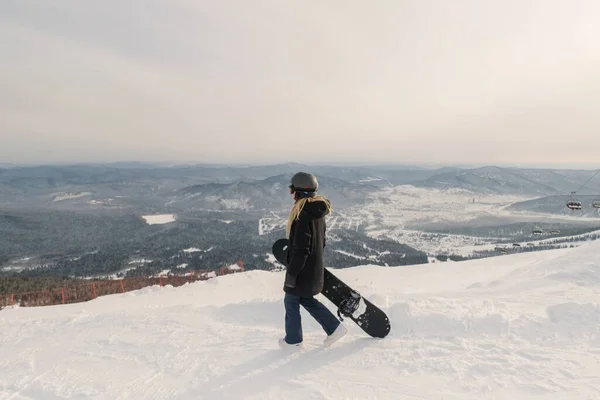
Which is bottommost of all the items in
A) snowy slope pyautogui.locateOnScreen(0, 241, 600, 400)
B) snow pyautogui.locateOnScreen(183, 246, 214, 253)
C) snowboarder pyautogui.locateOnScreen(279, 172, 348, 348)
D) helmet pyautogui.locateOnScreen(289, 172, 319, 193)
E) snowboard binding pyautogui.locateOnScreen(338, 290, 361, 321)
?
snow pyautogui.locateOnScreen(183, 246, 214, 253)

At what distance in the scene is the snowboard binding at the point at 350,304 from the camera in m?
4.47

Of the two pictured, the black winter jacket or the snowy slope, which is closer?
the snowy slope

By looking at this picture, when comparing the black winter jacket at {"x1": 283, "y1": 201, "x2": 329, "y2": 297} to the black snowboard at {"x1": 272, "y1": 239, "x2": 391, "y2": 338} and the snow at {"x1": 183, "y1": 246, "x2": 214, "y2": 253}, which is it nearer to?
the black snowboard at {"x1": 272, "y1": 239, "x2": 391, "y2": 338}

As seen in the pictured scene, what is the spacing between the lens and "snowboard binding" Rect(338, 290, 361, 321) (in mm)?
4473

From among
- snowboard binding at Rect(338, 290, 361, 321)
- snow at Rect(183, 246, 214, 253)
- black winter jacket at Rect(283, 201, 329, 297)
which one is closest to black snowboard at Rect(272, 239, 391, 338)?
snowboard binding at Rect(338, 290, 361, 321)

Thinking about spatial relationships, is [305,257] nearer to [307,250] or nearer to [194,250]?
[307,250]

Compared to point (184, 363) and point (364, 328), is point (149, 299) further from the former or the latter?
point (364, 328)

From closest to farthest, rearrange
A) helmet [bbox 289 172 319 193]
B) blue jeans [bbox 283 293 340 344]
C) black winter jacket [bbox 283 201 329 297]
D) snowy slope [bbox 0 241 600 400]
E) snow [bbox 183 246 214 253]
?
snowy slope [bbox 0 241 600 400] → black winter jacket [bbox 283 201 329 297] → helmet [bbox 289 172 319 193] → blue jeans [bbox 283 293 340 344] → snow [bbox 183 246 214 253]

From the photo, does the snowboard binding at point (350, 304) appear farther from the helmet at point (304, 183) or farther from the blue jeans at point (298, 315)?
the helmet at point (304, 183)

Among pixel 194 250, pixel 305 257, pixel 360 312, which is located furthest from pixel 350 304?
pixel 194 250

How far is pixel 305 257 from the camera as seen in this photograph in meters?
3.80

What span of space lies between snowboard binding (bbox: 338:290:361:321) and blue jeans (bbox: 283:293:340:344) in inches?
12.8

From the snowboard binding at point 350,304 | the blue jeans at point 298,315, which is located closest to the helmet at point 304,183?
the blue jeans at point 298,315

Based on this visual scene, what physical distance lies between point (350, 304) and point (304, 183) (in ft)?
6.36
